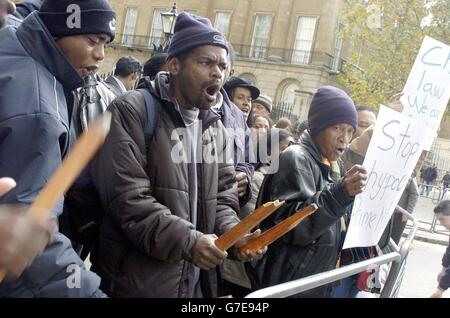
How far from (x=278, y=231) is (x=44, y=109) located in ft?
3.22

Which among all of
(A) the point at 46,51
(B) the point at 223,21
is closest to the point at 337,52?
(B) the point at 223,21

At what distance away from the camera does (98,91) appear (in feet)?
9.31

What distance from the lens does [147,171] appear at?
233cm

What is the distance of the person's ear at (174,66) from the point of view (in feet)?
8.48

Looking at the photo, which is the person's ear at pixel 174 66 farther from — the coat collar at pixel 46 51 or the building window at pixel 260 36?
the building window at pixel 260 36

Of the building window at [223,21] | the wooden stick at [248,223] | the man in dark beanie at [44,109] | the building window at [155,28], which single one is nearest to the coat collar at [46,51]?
the man in dark beanie at [44,109]

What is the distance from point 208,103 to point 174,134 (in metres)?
0.25

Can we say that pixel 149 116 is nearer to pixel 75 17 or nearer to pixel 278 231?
pixel 75 17

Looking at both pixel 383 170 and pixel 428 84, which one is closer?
pixel 383 170

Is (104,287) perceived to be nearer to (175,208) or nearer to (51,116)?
(175,208)

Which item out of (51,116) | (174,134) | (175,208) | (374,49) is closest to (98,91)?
(174,134)

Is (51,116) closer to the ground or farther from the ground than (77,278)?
farther from the ground

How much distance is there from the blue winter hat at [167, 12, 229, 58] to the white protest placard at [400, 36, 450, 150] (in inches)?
48.3

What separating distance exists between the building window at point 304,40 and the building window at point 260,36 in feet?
6.71
